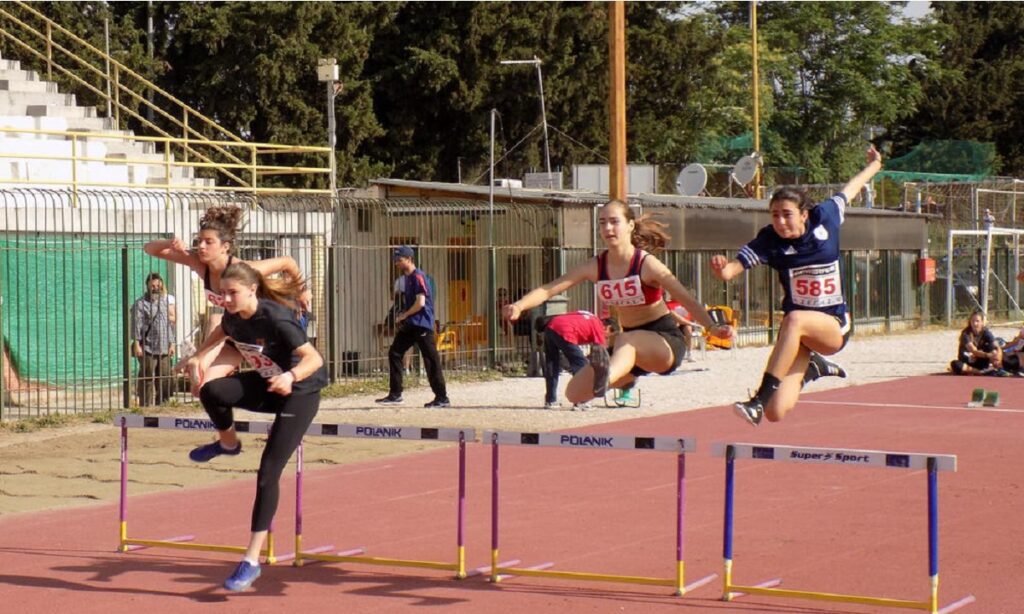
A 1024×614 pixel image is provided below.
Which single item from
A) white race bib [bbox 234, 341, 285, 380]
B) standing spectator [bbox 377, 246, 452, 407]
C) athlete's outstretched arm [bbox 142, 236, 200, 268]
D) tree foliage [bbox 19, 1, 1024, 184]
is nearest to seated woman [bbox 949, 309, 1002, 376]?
standing spectator [bbox 377, 246, 452, 407]

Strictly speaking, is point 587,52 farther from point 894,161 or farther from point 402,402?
point 402,402

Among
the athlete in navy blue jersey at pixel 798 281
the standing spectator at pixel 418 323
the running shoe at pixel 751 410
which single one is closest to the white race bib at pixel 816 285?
the athlete in navy blue jersey at pixel 798 281

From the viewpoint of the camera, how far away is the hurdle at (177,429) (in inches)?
395

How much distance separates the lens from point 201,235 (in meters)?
9.89

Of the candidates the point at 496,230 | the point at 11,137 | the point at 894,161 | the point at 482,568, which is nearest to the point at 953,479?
the point at 482,568

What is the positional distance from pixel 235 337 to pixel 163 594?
5.46ft

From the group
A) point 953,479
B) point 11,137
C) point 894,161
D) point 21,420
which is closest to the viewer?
point 953,479

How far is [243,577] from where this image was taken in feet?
30.2

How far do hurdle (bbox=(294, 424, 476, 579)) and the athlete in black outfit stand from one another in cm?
42

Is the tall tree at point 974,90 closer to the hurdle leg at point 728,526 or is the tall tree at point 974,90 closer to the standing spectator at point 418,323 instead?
the standing spectator at point 418,323

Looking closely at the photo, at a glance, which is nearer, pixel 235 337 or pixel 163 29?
pixel 235 337

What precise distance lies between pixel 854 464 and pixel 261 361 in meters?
3.65

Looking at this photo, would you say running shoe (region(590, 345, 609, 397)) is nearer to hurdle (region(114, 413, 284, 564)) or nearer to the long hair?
the long hair

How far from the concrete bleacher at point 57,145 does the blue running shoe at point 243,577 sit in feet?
45.1
